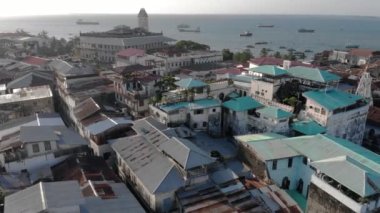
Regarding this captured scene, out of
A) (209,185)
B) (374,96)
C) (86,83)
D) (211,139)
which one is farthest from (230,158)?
(374,96)

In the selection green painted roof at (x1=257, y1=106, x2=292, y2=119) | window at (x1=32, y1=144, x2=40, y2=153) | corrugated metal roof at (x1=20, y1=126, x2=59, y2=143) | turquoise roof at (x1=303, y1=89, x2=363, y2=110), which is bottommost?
window at (x1=32, y1=144, x2=40, y2=153)

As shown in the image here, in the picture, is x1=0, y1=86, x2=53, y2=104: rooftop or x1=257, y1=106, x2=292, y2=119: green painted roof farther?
x1=0, y1=86, x2=53, y2=104: rooftop

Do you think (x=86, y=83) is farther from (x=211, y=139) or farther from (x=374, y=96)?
(x=374, y=96)

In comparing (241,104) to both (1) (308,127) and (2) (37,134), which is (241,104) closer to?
(1) (308,127)

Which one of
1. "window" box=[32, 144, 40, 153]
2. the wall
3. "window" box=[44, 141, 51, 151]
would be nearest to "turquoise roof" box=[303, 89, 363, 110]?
the wall

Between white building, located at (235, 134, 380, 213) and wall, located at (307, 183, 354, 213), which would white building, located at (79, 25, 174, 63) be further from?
wall, located at (307, 183, 354, 213)

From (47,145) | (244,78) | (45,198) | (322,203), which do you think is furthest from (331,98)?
(45,198)
